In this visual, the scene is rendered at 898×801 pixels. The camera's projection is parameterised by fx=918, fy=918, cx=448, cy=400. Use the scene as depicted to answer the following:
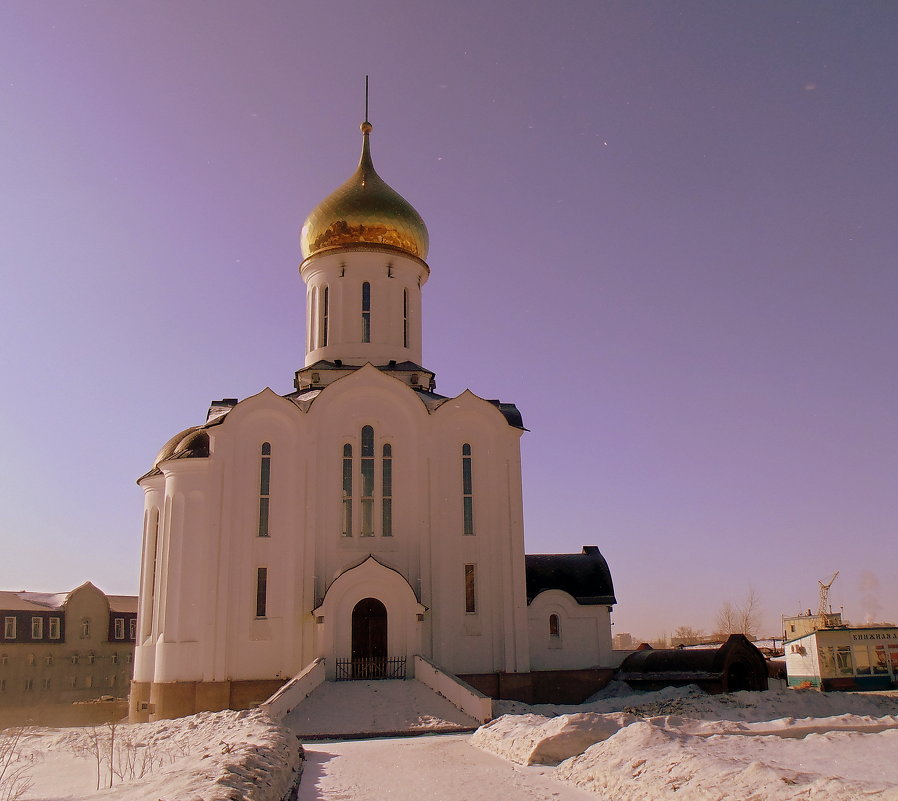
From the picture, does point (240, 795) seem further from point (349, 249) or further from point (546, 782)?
point (349, 249)

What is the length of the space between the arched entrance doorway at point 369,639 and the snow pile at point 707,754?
574 cm

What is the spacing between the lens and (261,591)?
19.7 metres

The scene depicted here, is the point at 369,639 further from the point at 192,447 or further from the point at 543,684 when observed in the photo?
the point at 192,447

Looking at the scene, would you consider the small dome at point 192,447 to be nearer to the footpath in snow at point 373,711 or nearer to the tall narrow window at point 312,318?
the tall narrow window at point 312,318

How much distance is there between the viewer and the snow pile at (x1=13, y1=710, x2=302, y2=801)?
25.4ft

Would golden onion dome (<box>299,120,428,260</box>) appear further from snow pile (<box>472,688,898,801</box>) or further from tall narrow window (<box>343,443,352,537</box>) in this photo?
snow pile (<box>472,688,898,801</box>)

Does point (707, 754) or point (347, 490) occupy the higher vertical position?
point (347, 490)

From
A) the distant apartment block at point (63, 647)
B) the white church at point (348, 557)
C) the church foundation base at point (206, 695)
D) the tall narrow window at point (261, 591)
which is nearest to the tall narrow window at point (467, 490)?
the white church at point (348, 557)

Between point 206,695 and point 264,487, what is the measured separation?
4480 mm

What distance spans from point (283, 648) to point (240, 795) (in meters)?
12.3

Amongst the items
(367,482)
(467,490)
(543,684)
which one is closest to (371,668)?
(367,482)

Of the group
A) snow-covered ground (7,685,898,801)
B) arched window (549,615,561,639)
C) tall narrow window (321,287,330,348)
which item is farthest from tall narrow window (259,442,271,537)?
arched window (549,615,561,639)

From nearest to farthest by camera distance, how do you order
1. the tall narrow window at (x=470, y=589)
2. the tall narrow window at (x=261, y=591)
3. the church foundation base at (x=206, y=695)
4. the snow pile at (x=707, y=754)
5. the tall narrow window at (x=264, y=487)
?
the snow pile at (x=707, y=754) → the church foundation base at (x=206, y=695) → the tall narrow window at (x=261, y=591) → the tall narrow window at (x=264, y=487) → the tall narrow window at (x=470, y=589)

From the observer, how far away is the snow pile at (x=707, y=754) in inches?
291
